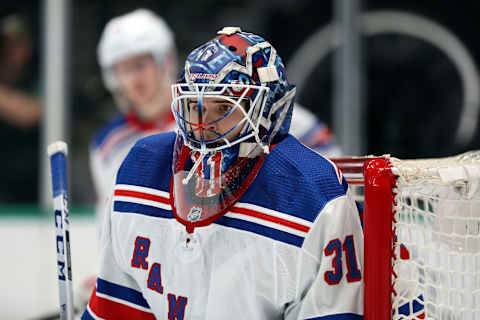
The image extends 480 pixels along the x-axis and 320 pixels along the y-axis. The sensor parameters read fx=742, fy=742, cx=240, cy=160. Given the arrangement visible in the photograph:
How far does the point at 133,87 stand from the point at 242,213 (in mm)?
1707

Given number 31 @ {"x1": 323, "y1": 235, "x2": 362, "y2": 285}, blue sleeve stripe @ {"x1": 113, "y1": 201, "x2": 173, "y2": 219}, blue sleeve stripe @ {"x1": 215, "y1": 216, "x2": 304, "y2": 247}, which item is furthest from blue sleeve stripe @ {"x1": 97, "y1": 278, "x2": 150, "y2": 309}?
number 31 @ {"x1": 323, "y1": 235, "x2": 362, "y2": 285}

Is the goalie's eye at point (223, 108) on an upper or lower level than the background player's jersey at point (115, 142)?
upper

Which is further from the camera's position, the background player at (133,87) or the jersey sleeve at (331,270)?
the background player at (133,87)

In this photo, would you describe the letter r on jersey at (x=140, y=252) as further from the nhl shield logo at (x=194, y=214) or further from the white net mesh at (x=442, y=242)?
the white net mesh at (x=442, y=242)

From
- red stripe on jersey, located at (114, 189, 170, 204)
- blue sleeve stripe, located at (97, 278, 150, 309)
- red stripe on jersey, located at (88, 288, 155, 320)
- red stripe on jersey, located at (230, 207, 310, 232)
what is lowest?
red stripe on jersey, located at (88, 288, 155, 320)

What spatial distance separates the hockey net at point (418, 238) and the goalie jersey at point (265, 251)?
4cm

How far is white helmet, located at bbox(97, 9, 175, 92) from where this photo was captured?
281 centimetres

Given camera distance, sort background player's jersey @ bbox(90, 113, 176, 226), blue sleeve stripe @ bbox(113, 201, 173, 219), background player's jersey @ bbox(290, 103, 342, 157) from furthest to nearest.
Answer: background player's jersey @ bbox(90, 113, 176, 226) < background player's jersey @ bbox(290, 103, 342, 157) < blue sleeve stripe @ bbox(113, 201, 173, 219)

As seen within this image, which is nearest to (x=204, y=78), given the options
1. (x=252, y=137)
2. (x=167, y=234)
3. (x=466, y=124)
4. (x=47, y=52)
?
(x=252, y=137)

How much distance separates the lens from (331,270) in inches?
45.5

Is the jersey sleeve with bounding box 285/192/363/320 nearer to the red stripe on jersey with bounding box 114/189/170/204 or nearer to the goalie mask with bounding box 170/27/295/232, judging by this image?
the goalie mask with bounding box 170/27/295/232

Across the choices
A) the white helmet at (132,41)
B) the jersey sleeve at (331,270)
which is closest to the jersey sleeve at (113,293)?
the jersey sleeve at (331,270)

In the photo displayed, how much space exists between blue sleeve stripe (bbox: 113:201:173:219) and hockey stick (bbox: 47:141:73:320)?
110 mm

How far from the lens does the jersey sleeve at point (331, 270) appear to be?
1.16 m
